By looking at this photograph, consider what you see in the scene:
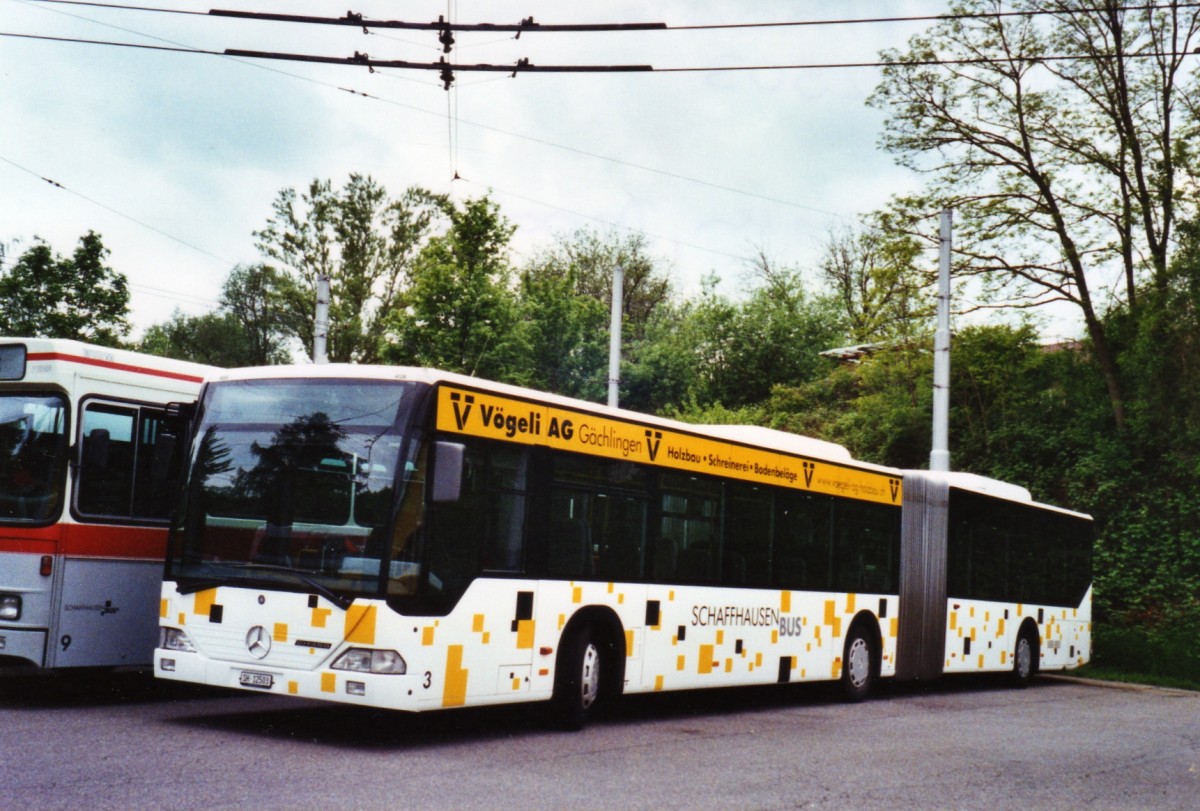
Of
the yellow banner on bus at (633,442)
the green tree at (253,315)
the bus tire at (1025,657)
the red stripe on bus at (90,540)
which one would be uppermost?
the green tree at (253,315)

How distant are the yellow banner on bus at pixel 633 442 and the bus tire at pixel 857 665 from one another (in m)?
1.78

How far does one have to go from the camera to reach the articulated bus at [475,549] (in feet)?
32.9

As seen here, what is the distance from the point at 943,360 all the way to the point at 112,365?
14.7m

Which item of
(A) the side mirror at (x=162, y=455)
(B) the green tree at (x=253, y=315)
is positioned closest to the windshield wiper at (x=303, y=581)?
(A) the side mirror at (x=162, y=455)

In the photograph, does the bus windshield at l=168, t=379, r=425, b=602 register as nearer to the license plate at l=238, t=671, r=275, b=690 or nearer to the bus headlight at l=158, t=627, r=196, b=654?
the bus headlight at l=158, t=627, r=196, b=654

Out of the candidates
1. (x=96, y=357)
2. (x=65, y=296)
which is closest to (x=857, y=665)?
(x=96, y=357)

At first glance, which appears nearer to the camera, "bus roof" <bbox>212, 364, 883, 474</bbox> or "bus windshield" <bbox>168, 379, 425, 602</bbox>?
"bus windshield" <bbox>168, 379, 425, 602</bbox>

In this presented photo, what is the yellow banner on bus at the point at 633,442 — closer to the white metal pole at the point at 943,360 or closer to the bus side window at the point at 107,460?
the bus side window at the point at 107,460

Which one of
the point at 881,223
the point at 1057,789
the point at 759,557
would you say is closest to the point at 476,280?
the point at 881,223

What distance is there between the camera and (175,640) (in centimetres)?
1060

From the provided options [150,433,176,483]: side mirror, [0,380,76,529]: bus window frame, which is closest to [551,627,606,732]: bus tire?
[150,433,176,483]: side mirror

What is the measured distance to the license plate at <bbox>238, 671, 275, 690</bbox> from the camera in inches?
398

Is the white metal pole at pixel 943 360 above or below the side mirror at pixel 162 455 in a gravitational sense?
above

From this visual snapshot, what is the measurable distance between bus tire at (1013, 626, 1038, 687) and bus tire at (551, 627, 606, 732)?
11.3 meters
